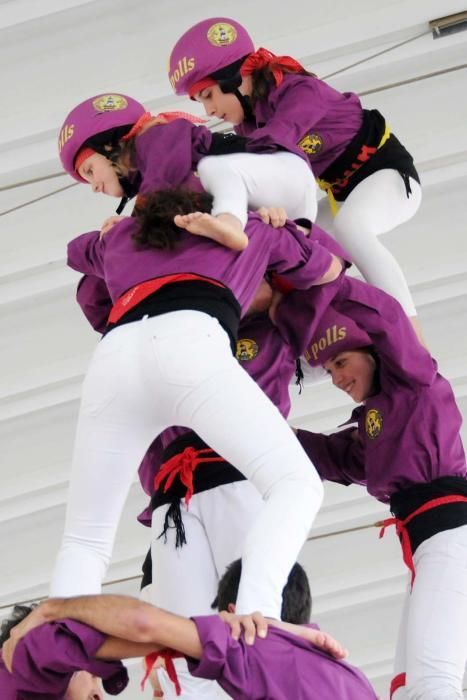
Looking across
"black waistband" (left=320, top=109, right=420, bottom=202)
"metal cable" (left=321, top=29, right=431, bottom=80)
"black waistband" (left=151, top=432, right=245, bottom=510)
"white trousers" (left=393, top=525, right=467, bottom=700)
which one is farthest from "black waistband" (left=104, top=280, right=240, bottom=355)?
"metal cable" (left=321, top=29, right=431, bottom=80)

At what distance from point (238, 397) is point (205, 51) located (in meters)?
1.50

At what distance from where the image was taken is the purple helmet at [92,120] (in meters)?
4.20

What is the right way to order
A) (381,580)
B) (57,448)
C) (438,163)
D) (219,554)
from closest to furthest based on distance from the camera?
(219,554)
(438,163)
(57,448)
(381,580)

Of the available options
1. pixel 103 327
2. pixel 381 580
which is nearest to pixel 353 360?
pixel 103 327

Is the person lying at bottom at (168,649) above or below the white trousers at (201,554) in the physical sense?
above

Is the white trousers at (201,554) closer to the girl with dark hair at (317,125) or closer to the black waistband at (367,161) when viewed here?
the girl with dark hair at (317,125)

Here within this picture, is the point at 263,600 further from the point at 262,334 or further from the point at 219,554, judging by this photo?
the point at 262,334

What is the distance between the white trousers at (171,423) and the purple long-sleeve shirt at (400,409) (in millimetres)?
811

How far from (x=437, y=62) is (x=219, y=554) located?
10.7 ft

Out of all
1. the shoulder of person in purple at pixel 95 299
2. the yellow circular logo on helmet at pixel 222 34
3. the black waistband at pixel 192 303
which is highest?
the yellow circular logo on helmet at pixel 222 34

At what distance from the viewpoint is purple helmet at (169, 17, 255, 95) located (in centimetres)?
452

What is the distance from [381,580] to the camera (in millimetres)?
8203

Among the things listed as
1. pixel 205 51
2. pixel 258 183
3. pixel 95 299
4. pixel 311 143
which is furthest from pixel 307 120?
pixel 95 299

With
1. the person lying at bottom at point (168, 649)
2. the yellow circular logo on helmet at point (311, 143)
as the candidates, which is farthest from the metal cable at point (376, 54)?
the person lying at bottom at point (168, 649)
